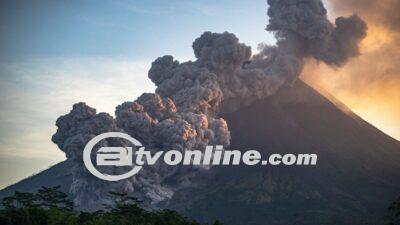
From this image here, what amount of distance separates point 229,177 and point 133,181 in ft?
136

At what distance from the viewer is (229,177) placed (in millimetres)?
148500

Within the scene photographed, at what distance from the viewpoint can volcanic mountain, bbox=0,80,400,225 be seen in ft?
416

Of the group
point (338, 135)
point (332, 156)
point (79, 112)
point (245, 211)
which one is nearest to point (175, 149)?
point (79, 112)

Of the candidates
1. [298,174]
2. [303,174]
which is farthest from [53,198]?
[303,174]

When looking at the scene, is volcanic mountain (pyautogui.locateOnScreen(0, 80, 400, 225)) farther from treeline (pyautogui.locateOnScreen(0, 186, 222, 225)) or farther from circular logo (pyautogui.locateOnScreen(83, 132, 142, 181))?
treeline (pyautogui.locateOnScreen(0, 186, 222, 225))

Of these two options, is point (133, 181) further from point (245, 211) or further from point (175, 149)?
point (245, 211)

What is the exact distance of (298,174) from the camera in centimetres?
14688

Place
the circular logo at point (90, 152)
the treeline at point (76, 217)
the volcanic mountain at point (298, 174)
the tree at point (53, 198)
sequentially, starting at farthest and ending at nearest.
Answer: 1. the volcanic mountain at point (298, 174)
2. the circular logo at point (90, 152)
3. the tree at point (53, 198)
4. the treeline at point (76, 217)

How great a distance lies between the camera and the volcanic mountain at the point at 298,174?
416 ft

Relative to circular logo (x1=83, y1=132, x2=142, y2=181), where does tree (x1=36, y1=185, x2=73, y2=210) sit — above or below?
below

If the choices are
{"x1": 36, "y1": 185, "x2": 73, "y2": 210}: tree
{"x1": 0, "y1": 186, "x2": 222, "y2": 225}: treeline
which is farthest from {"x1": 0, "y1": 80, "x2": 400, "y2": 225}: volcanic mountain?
{"x1": 0, "y1": 186, "x2": 222, "y2": 225}: treeline

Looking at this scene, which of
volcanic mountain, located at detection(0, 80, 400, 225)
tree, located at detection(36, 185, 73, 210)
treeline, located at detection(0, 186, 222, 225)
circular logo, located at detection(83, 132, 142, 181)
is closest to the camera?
treeline, located at detection(0, 186, 222, 225)

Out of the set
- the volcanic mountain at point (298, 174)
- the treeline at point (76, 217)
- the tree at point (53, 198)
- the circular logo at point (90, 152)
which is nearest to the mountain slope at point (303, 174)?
A: the volcanic mountain at point (298, 174)

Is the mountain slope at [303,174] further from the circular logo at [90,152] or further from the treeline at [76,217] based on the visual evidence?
the treeline at [76,217]
